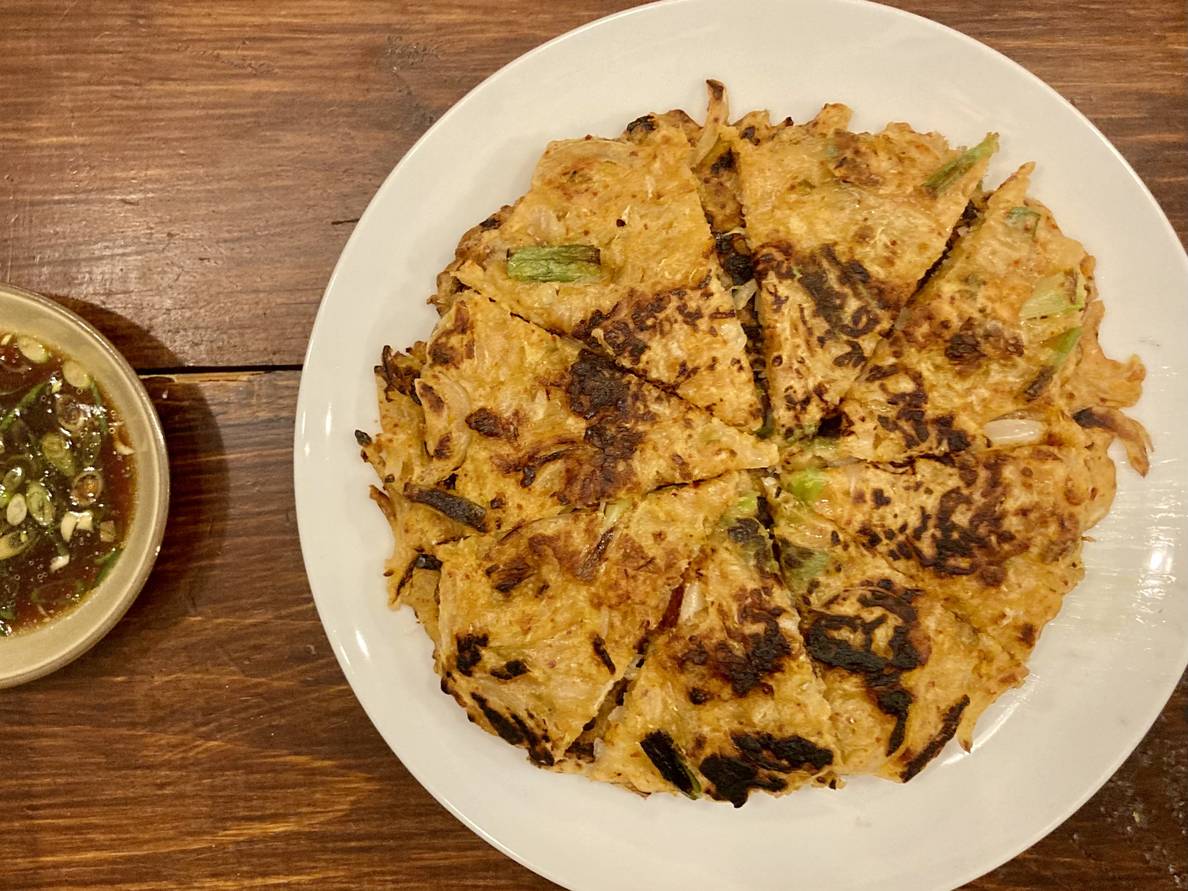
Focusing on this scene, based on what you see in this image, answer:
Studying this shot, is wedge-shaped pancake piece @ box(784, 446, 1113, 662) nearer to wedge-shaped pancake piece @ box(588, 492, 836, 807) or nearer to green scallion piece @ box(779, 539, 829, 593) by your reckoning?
green scallion piece @ box(779, 539, 829, 593)

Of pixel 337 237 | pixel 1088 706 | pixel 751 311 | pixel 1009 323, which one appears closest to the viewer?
pixel 1009 323

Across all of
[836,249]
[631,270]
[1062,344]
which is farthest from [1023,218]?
[631,270]

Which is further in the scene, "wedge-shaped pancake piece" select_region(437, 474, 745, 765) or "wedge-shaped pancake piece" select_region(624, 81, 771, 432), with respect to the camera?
"wedge-shaped pancake piece" select_region(624, 81, 771, 432)

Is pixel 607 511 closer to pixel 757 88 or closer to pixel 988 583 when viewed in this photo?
pixel 988 583

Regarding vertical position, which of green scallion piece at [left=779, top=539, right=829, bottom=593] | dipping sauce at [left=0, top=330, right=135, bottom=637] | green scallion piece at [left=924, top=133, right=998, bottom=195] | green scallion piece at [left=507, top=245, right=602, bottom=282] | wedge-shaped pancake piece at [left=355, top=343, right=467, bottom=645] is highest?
green scallion piece at [left=924, top=133, right=998, bottom=195]

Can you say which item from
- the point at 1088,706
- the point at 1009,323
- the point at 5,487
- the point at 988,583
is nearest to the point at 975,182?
the point at 1009,323

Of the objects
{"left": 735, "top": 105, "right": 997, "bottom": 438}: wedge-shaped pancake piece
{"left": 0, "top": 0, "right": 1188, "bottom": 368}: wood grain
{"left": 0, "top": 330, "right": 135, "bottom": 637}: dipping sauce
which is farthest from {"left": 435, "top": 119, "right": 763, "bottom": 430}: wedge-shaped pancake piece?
{"left": 0, "top": 330, "right": 135, "bottom": 637}: dipping sauce

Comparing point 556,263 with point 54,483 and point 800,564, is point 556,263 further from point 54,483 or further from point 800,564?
point 54,483
